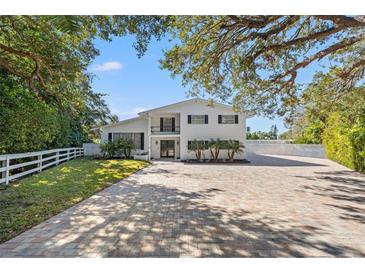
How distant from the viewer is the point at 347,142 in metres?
14.3

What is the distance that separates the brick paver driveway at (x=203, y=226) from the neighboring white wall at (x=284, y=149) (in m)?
18.3

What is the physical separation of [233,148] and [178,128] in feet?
19.2

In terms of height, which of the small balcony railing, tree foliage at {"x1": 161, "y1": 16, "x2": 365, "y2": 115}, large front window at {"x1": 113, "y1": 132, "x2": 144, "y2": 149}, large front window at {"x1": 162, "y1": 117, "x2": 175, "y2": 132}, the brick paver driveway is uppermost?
tree foliage at {"x1": 161, "y1": 16, "x2": 365, "y2": 115}

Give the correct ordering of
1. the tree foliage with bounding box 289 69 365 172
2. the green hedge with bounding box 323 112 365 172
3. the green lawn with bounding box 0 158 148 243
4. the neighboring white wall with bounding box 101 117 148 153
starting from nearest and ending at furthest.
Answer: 1. the green lawn with bounding box 0 158 148 243
2. the tree foliage with bounding box 289 69 365 172
3. the green hedge with bounding box 323 112 365 172
4. the neighboring white wall with bounding box 101 117 148 153

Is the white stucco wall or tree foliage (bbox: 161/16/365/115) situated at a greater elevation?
tree foliage (bbox: 161/16/365/115)

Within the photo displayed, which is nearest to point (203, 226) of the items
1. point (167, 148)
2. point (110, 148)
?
point (110, 148)

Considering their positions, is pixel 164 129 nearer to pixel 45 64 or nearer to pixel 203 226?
pixel 45 64

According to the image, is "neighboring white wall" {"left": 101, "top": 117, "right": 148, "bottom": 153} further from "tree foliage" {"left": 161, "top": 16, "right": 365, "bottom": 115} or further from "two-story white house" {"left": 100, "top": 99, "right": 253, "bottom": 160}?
"tree foliage" {"left": 161, "top": 16, "right": 365, "bottom": 115}

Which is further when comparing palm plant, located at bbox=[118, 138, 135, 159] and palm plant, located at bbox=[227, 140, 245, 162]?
palm plant, located at bbox=[118, 138, 135, 159]

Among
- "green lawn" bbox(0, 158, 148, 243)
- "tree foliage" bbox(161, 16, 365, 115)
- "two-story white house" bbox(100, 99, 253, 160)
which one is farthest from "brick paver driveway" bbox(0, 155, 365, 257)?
"two-story white house" bbox(100, 99, 253, 160)

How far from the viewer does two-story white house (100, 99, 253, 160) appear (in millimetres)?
19922

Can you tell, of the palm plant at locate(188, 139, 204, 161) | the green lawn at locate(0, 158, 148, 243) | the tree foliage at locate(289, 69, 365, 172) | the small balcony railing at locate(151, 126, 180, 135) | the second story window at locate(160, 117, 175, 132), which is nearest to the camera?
the green lawn at locate(0, 158, 148, 243)

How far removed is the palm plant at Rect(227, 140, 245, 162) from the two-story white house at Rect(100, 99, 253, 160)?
0.57m
